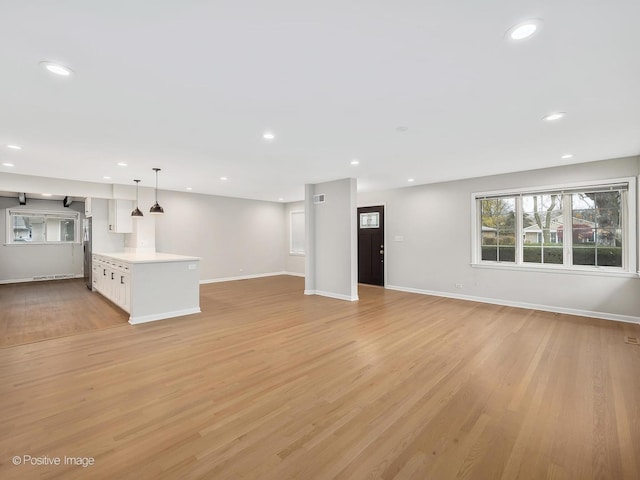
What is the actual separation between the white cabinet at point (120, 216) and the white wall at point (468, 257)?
19.5ft

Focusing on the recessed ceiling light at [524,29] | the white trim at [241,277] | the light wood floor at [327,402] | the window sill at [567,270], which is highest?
the recessed ceiling light at [524,29]

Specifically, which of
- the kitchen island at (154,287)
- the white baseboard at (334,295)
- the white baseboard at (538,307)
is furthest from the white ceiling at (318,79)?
the white baseboard at (334,295)

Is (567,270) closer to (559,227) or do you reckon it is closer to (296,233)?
(559,227)

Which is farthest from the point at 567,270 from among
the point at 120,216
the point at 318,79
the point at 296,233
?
the point at 120,216

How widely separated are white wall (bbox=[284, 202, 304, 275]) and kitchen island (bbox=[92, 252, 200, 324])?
509 centimetres

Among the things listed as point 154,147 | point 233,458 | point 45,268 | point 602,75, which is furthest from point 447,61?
point 45,268

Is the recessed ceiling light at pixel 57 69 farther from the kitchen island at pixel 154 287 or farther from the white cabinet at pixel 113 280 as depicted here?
the white cabinet at pixel 113 280

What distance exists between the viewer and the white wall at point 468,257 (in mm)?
4738

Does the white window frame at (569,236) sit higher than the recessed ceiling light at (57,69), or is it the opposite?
the recessed ceiling light at (57,69)

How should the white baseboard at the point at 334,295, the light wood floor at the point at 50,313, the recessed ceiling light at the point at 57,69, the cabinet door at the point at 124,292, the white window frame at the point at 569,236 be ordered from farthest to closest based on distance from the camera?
the white baseboard at the point at 334,295 → the cabinet door at the point at 124,292 → the white window frame at the point at 569,236 → the light wood floor at the point at 50,313 → the recessed ceiling light at the point at 57,69

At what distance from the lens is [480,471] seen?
1703mm

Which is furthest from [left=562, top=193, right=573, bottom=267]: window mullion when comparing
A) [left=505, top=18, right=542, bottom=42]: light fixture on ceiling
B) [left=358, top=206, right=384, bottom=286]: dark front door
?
[left=505, top=18, right=542, bottom=42]: light fixture on ceiling

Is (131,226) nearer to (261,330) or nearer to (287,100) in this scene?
(261,330)

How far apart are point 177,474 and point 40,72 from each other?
2927 mm
